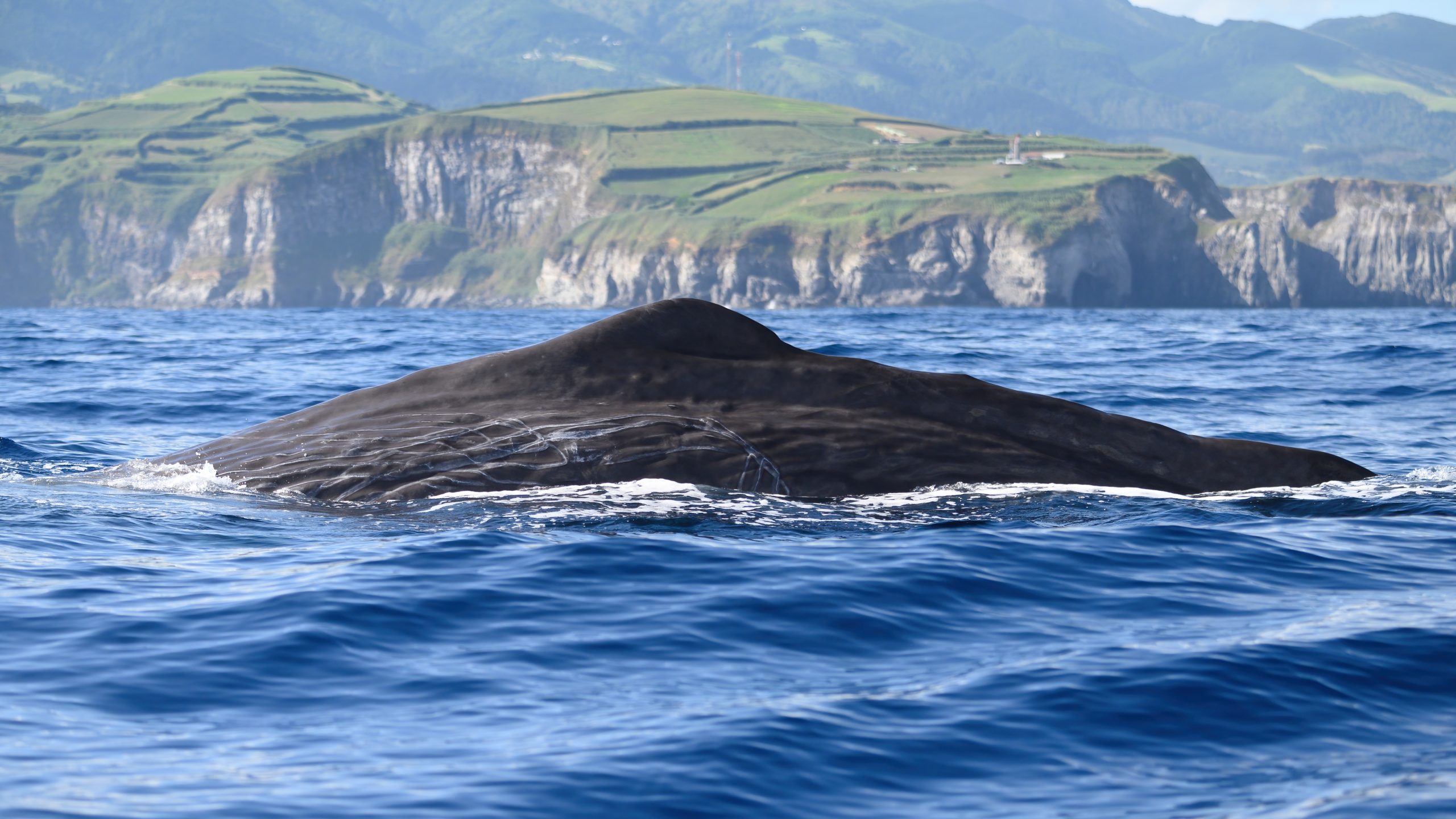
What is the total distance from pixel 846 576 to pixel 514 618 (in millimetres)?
1796

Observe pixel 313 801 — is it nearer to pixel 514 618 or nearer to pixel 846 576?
pixel 514 618

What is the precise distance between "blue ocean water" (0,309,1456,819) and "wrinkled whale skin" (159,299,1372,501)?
0.20m

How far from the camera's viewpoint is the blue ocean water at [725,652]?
4746 mm

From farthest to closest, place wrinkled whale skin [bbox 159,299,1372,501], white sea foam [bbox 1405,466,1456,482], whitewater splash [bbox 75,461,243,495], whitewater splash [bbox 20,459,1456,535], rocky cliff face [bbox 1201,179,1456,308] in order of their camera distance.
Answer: rocky cliff face [bbox 1201,179,1456,308] < white sea foam [bbox 1405,466,1456,482] < whitewater splash [bbox 75,461,243,495] < wrinkled whale skin [bbox 159,299,1372,501] < whitewater splash [bbox 20,459,1456,535]

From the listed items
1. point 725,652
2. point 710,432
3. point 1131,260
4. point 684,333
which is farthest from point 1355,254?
point 725,652

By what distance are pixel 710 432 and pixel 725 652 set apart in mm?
3453

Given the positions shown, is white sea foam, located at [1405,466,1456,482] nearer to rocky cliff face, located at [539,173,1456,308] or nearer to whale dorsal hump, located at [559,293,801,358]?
whale dorsal hump, located at [559,293,801,358]

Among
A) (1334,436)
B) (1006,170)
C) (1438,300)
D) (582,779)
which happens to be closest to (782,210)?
(1006,170)

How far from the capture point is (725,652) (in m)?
6.56

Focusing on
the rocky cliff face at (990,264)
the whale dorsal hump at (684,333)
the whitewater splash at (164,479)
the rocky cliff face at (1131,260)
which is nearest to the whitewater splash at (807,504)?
the whitewater splash at (164,479)

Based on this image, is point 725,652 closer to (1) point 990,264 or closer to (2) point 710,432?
(2) point 710,432

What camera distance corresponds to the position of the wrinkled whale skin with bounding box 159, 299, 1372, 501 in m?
9.79

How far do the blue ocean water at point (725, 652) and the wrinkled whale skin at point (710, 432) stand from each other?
0.20m

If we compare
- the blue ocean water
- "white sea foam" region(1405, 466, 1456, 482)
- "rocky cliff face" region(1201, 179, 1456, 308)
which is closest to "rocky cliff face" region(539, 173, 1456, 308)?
"rocky cliff face" region(1201, 179, 1456, 308)
